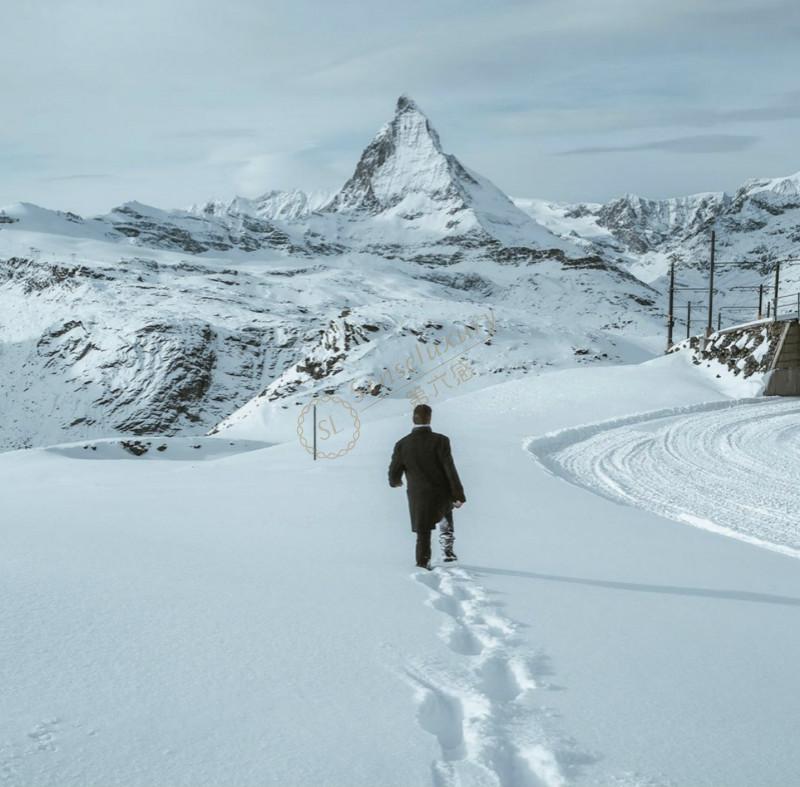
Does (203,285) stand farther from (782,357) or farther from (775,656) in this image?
(775,656)

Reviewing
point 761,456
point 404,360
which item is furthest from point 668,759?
point 404,360

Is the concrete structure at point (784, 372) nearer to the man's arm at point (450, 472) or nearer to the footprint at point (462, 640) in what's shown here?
the man's arm at point (450, 472)

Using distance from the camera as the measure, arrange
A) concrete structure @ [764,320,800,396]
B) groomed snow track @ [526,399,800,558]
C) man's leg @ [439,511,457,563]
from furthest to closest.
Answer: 1. concrete structure @ [764,320,800,396]
2. groomed snow track @ [526,399,800,558]
3. man's leg @ [439,511,457,563]

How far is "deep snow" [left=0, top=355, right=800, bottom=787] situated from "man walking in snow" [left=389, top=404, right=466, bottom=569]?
397mm

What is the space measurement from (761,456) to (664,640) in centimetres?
1312

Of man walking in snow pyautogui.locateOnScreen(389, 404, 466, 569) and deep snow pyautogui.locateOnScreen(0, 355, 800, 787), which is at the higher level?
man walking in snow pyautogui.locateOnScreen(389, 404, 466, 569)

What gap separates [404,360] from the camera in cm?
5231

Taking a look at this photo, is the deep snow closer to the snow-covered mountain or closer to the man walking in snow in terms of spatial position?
the man walking in snow

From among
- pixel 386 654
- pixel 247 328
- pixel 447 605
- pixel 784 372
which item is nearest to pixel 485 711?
pixel 386 654

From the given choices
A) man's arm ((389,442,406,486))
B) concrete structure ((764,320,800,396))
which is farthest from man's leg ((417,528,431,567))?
concrete structure ((764,320,800,396))

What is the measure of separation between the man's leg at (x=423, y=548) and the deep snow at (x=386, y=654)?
19cm

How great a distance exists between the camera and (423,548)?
7184 millimetres

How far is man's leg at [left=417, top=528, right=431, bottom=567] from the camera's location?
7.19 meters

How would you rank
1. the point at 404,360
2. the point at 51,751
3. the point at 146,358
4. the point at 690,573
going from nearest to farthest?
1. the point at 51,751
2. the point at 690,573
3. the point at 404,360
4. the point at 146,358
